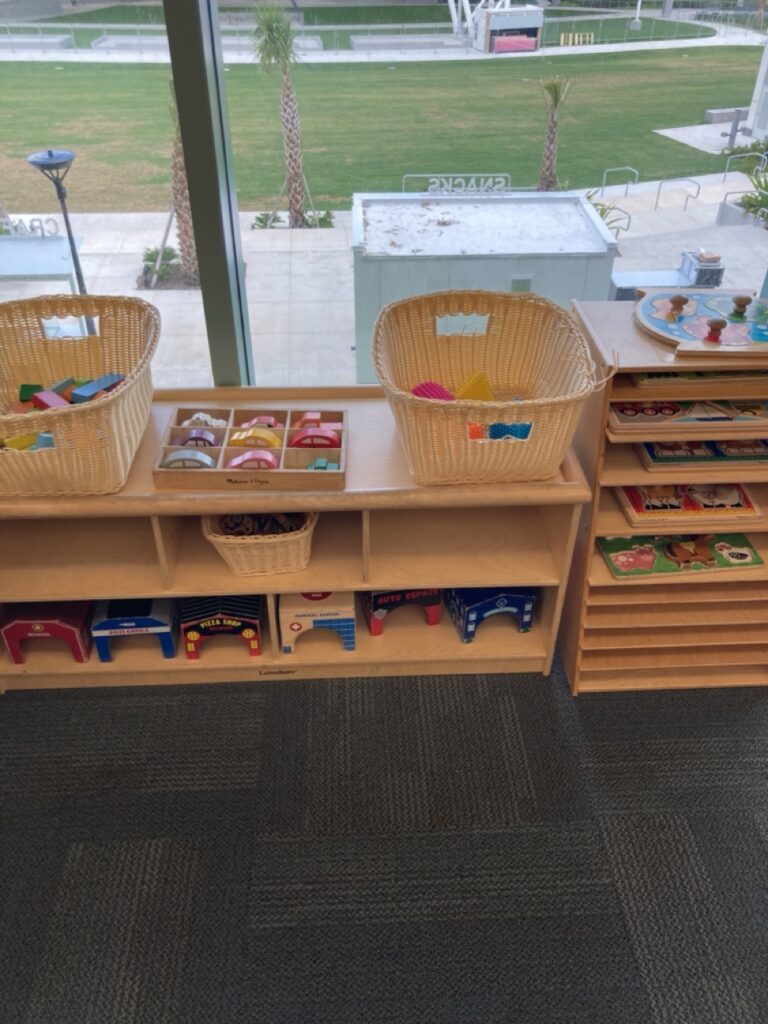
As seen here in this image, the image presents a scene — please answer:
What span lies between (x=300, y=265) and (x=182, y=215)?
31 cm

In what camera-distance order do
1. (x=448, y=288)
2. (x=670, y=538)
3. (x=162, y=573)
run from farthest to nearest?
1. (x=448, y=288)
2. (x=670, y=538)
3. (x=162, y=573)

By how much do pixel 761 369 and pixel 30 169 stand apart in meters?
1.69

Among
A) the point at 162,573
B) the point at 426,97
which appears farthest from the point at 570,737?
the point at 426,97

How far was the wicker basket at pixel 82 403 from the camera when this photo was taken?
165 centimetres

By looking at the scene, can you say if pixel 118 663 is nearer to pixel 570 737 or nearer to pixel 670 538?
pixel 570 737

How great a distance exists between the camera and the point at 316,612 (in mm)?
2023

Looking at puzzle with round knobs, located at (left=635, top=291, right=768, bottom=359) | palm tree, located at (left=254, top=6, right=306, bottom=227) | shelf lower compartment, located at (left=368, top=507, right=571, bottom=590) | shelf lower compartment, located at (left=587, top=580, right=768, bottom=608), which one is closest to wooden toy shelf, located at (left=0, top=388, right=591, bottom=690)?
shelf lower compartment, located at (left=368, top=507, right=571, bottom=590)

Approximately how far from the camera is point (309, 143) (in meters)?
2.00

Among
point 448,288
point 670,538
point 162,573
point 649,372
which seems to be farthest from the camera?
point 448,288

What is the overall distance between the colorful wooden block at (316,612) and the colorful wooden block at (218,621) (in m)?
0.07

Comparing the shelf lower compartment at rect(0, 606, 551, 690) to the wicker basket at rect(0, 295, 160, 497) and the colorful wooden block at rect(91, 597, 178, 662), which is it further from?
the wicker basket at rect(0, 295, 160, 497)

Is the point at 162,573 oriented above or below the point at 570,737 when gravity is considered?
above

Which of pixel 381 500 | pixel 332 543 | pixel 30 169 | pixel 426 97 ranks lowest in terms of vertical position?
pixel 332 543

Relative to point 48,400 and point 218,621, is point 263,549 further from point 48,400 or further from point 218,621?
point 48,400
